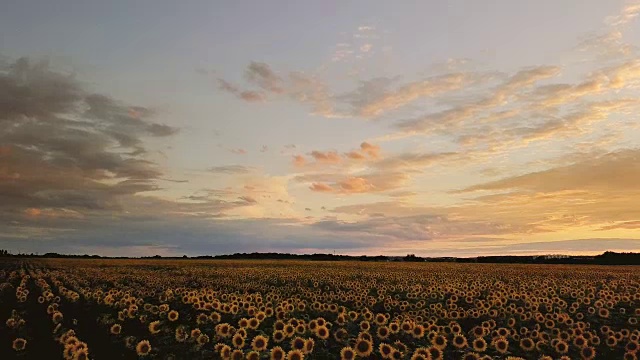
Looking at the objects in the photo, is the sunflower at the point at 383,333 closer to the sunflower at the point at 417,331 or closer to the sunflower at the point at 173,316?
the sunflower at the point at 417,331

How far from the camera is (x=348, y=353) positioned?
553 inches

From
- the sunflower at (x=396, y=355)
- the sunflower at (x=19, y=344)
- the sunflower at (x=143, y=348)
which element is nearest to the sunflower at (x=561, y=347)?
the sunflower at (x=396, y=355)

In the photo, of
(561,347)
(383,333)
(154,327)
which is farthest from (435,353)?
(154,327)

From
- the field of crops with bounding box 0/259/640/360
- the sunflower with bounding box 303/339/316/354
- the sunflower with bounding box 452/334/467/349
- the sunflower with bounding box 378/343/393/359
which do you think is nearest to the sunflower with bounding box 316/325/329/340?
the field of crops with bounding box 0/259/640/360

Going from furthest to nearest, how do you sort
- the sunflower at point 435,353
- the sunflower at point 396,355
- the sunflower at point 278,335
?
the sunflower at point 278,335 → the sunflower at point 396,355 → the sunflower at point 435,353

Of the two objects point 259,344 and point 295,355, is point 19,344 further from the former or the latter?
point 295,355

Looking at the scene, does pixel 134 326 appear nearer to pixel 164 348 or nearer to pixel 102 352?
pixel 102 352

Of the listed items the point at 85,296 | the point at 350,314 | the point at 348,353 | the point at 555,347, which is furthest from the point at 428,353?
the point at 85,296

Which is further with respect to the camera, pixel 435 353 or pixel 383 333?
pixel 383 333

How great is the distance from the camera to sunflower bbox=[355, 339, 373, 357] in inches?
559

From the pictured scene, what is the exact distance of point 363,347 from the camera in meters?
14.4

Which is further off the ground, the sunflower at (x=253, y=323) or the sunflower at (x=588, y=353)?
the sunflower at (x=253, y=323)

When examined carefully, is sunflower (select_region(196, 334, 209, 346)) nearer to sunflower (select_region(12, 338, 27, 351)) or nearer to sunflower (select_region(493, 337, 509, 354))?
sunflower (select_region(12, 338, 27, 351))

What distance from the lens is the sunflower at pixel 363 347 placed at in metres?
14.2
